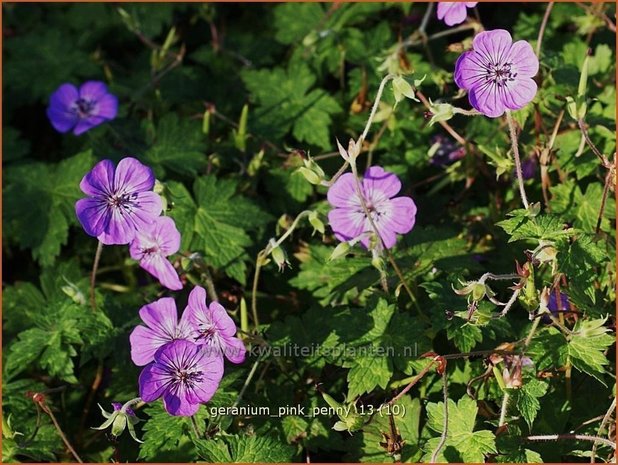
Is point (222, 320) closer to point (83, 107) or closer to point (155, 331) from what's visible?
point (155, 331)

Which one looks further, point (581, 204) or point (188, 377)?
point (581, 204)

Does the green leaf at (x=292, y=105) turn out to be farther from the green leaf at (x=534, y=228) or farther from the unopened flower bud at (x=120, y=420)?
the unopened flower bud at (x=120, y=420)

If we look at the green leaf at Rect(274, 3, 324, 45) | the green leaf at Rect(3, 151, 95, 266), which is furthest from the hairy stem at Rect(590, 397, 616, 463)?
the green leaf at Rect(274, 3, 324, 45)

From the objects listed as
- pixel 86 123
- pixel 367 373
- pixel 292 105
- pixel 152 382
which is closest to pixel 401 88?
pixel 367 373

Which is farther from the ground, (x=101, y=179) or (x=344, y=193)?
(x=101, y=179)

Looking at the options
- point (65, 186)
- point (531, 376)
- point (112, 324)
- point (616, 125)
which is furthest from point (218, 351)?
point (616, 125)

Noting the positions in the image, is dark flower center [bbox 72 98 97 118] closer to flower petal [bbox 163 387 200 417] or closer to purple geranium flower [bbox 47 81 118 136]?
purple geranium flower [bbox 47 81 118 136]
